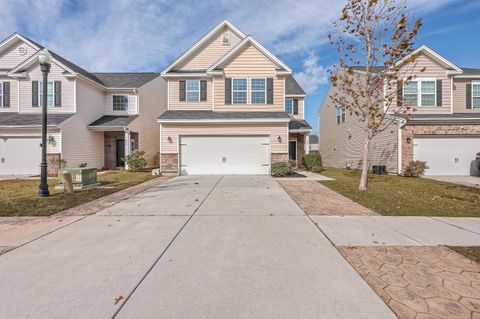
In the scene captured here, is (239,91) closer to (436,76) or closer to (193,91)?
(193,91)

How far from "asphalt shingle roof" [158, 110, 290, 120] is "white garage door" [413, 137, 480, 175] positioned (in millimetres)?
8235

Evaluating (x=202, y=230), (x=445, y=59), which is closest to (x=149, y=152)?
(x=202, y=230)

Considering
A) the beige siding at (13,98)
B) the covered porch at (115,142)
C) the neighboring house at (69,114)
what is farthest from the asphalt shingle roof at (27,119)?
the covered porch at (115,142)

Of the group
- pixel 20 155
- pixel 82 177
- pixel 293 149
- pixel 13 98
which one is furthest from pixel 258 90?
pixel 13 98

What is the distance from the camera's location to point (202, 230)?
4.57 m

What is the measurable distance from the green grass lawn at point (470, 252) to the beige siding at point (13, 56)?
2577 centimetres

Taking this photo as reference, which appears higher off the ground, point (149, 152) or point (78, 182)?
point (149, 152)

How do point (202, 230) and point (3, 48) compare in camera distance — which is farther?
point (3, 48)

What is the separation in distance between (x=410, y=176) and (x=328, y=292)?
45.4 feet

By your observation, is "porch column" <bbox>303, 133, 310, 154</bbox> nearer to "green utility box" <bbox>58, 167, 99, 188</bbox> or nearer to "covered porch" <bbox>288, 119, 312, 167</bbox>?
"covered porch" <bbox>288, 119, 312, 167</bbox>

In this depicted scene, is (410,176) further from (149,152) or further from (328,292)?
(149,152)

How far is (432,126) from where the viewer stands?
13617mm

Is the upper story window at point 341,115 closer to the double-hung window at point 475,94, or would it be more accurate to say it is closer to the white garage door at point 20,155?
the double-hung window at point 475,94

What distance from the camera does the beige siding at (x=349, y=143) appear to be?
47.8 feet
